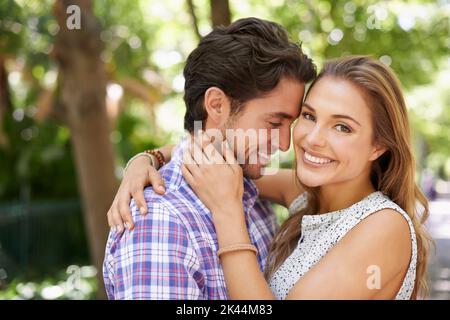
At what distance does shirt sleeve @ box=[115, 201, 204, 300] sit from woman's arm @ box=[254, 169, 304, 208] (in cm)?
96

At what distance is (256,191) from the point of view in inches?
103

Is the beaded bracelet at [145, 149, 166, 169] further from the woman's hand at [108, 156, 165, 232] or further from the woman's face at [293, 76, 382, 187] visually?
the woman's face at [293, 76, 382, 187]

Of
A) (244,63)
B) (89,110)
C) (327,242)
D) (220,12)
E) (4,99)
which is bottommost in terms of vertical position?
(327,242)

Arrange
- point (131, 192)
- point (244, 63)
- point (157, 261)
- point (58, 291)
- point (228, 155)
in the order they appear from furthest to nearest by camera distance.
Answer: point (58, 291) < point (244, 63) < point (228, 155) < point (131, 192) < point (157, 261)

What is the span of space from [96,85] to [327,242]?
301 cm

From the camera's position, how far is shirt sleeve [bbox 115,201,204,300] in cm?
193

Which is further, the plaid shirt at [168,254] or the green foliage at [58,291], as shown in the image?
the green foliage at [58,291]

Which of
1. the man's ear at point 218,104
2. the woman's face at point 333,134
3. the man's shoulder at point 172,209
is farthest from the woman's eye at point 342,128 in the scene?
the man's shoulder at point 172,209

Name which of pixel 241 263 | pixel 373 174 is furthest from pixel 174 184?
pixel 373 174

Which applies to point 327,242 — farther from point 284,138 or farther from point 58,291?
point 58,291

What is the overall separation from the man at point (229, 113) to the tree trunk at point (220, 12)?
128 centimetres

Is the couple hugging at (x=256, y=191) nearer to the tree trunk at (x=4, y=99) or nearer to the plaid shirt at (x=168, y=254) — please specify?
the plaid shirt at (x=168, y=254)

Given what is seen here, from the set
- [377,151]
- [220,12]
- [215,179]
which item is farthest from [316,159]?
[220,12]

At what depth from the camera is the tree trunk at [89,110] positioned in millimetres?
4773
